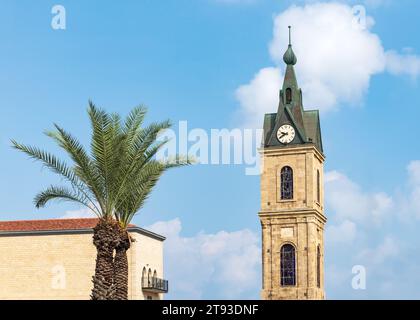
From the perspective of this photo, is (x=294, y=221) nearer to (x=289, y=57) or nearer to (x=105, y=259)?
(x=289, y=57)

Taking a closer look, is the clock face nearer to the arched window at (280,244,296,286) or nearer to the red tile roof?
the arched window at (280,244,296,286)

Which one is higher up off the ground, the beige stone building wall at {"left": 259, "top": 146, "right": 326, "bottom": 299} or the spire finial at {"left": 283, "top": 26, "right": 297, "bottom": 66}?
the spire finial at {"left": 283, "top": 26, "right": 297, "bottom": 66}

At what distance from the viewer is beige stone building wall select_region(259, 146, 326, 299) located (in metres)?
73.6

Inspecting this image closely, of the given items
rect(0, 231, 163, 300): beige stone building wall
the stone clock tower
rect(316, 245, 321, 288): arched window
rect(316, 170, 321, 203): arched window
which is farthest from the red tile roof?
rect(316, 170, 321, 203): arched window

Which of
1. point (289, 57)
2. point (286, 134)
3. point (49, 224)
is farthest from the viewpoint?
point (289, 57)

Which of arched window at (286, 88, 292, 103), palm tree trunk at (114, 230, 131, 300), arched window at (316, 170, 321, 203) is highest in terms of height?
arched window at (286, 88, 292, 103)

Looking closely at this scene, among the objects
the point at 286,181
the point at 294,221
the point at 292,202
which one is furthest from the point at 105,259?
the point at 286,181

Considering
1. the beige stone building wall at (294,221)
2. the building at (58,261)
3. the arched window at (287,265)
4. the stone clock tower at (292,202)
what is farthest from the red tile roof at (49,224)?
the arched window at (287,265)

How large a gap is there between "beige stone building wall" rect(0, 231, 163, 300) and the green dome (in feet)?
85.5

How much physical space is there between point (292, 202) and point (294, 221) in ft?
5.55

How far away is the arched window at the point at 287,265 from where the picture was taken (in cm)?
7394

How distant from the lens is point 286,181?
76.6 meters
